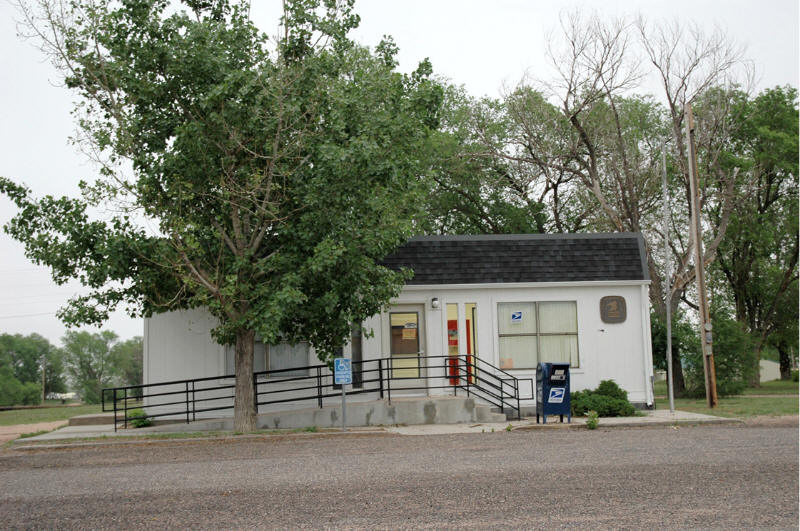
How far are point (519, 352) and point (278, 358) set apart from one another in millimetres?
5968

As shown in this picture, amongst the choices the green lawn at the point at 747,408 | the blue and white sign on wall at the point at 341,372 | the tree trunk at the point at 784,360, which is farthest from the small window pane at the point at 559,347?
the tree trunk at the point at 784,360

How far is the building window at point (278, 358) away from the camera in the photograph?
63.5 ft

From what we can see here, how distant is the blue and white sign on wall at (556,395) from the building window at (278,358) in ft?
19.3

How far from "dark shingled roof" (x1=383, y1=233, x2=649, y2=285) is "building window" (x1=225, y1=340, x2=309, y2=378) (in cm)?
309

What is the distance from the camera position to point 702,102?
1219 inches

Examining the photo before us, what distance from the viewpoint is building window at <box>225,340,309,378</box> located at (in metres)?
19.3

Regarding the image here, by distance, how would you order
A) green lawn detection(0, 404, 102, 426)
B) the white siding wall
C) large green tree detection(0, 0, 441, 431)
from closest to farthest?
1. large green tree detection(0, 0, 441, 431)
2. the white siding wall
3. green lawn detection(0, 404, 102, 426)

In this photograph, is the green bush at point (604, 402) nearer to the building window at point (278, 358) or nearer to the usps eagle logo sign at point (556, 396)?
the usps eagle logo sign at point (556, 396)

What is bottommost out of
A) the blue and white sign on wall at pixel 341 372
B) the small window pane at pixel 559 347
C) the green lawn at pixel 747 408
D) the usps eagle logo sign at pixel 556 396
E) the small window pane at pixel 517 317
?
the green lawn at pixel 747 408

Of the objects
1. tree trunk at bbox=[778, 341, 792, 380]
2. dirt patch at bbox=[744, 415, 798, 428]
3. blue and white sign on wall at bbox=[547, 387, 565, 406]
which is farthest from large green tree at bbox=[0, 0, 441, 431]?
tree trunk at bbox=[778, 341, 792, 380]

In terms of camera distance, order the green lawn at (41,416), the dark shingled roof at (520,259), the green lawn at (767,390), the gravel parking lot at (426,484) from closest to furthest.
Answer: the gravel parking lot at (426,484)
the dark shingled roof at (520,259)
the green lawn at (41,416)
the green lawn at (767,390)

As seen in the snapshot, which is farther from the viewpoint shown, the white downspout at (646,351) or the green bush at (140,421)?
the white downspout at (646,351)

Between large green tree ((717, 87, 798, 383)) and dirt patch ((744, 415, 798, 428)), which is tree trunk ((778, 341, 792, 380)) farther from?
dirt patch ((744, 415, 798, 428))

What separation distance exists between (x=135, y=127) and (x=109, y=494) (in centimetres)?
873
